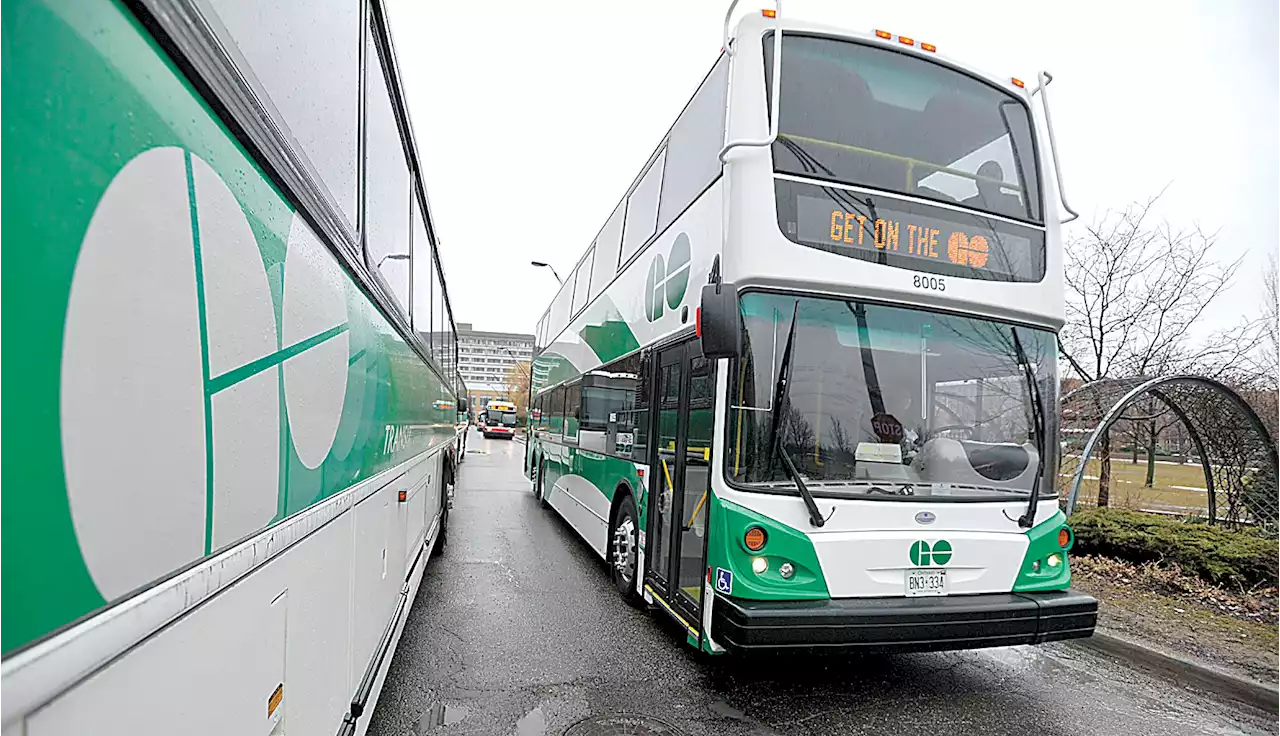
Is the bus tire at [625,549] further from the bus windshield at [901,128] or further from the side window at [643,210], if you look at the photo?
the bus windshield at [901,128]

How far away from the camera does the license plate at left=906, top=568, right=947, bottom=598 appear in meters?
4.78

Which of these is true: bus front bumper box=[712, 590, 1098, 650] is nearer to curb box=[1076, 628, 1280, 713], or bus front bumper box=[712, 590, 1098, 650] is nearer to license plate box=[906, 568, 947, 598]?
license plate box=[906, 568, 947, 598]

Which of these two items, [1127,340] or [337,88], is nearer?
[337,88]

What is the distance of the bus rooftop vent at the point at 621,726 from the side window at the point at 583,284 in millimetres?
6912

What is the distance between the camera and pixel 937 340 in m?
5.06

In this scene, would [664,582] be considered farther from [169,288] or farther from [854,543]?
[169,288]

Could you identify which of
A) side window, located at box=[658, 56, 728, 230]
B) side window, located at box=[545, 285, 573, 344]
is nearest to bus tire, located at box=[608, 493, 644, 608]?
side window, located at box=[658, 56, 728, 230]

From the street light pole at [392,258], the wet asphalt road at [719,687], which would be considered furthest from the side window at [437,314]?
the wet asphalt road at [719,687]

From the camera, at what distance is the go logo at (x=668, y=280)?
19.3 feet

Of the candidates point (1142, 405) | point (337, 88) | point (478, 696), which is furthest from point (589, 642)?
point (1142, 405)

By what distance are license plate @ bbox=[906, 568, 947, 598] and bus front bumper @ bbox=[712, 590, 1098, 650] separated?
0.06m

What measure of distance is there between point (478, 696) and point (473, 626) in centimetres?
171

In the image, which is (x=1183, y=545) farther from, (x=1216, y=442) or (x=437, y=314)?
(x=437, y=314)

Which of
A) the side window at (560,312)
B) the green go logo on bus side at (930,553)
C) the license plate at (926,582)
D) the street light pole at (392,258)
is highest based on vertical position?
the side window at (560,312)
